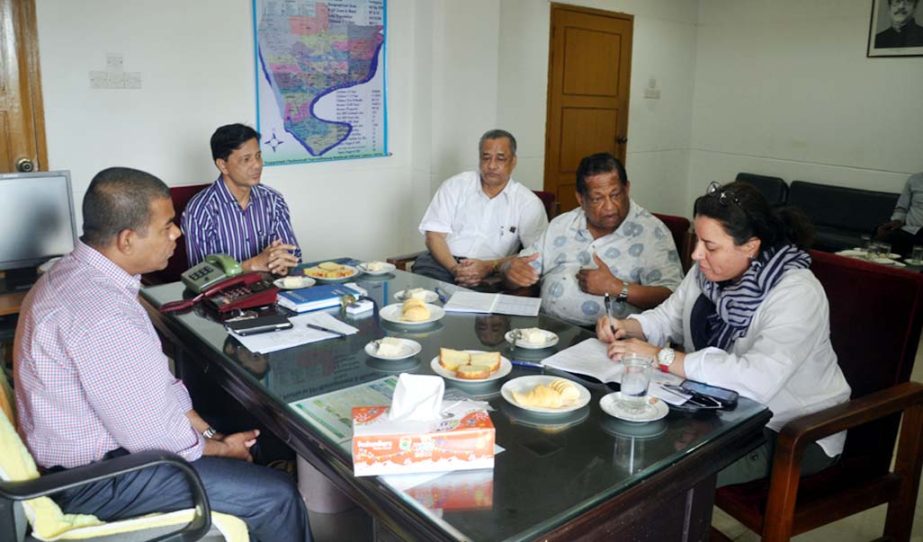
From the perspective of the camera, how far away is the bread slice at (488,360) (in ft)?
5.41

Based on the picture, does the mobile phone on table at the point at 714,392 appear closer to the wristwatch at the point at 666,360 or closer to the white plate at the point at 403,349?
the wristwatch at the point at 666,360

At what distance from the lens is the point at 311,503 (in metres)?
2.36

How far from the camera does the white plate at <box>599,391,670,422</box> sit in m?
1.45

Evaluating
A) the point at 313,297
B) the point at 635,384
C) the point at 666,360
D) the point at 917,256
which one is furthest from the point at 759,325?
the point at 917,256

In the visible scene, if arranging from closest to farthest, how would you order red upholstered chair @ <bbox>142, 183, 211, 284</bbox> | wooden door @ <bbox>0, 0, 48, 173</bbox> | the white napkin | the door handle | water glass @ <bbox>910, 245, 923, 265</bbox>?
the white napkin, red upholstered chair @ <bbox>142, 183, 211, 284</bbox>, wooden door @ <bbox>0, 0, 48, 173</bbox>, the door handle, water glass @ <bbox>910, 245, 923, 265</bbox>

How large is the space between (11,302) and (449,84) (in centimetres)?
264

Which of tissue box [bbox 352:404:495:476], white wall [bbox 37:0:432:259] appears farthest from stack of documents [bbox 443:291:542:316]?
white wall [bbox 37:0:432:259]

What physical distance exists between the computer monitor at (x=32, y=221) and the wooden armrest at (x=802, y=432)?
2.76 m

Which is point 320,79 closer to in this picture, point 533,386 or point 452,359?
point 452,359

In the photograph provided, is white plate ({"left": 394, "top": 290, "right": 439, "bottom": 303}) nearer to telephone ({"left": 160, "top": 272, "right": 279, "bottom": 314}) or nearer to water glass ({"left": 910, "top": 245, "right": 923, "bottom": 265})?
telephone ({"left": 160, "top": 272, "right": 279, "bottom": 314})

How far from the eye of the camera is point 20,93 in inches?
128

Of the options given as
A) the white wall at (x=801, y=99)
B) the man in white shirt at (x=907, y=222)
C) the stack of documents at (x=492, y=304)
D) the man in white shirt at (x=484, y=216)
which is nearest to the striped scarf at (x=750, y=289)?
the stack of documents at (x=492, y=304)

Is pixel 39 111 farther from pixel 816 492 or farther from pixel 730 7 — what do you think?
pixel 730 7

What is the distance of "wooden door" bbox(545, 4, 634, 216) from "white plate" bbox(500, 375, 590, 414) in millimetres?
3937
